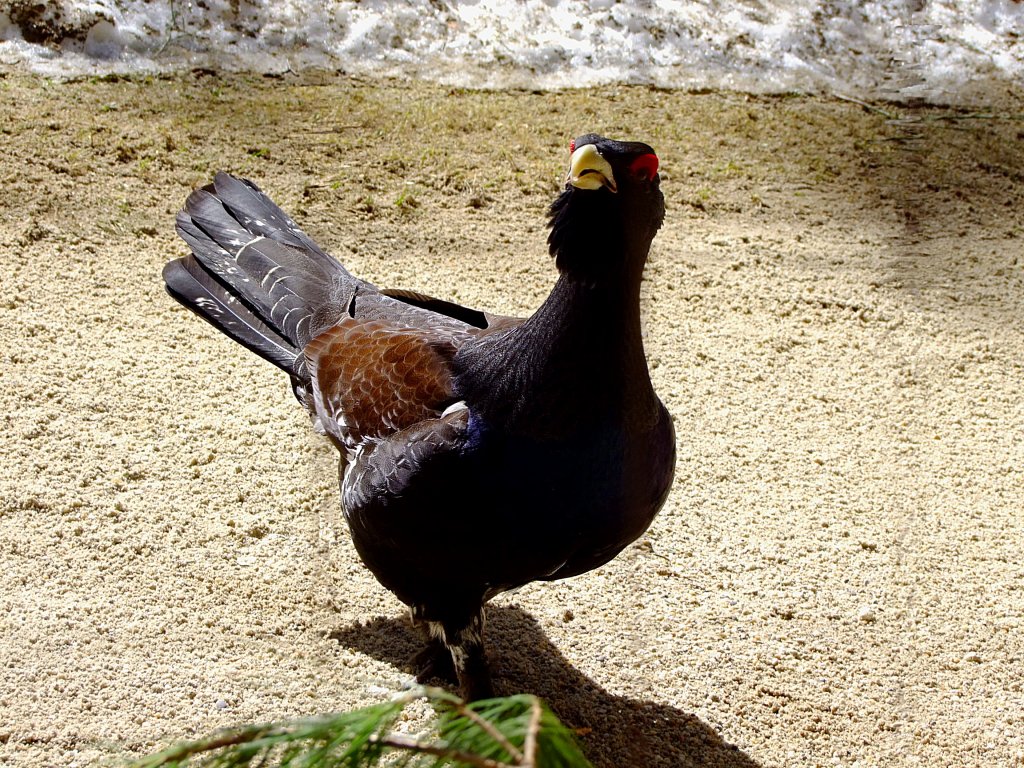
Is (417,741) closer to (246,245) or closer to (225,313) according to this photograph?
(225,313)

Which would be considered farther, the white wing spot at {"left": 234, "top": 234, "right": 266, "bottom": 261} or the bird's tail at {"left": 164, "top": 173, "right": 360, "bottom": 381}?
the white wing spot at {"left": 234, "top": 234, "right": 266, "bottom": 261}

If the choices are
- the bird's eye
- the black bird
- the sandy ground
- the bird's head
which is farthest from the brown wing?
the bird's eye

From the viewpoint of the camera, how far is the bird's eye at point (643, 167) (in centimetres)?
237

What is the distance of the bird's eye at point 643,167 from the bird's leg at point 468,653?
50.7 inches

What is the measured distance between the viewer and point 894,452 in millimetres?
4191

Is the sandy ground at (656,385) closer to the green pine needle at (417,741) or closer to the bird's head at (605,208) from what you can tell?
the bird's head at (605,208)

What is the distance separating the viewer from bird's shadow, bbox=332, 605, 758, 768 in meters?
2.99

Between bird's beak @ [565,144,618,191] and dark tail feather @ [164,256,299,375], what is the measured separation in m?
1.46

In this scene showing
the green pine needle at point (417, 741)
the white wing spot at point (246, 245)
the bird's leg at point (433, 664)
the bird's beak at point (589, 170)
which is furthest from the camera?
the white wing spot at point (246, 245)

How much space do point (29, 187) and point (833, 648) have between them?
4.18 meters

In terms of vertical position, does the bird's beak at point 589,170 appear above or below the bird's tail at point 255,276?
above

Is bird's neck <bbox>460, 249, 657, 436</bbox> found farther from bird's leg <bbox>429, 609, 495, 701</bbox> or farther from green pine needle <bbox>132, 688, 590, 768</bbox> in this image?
green pine needle <bbox>132, 688, 590, 768</bbox>

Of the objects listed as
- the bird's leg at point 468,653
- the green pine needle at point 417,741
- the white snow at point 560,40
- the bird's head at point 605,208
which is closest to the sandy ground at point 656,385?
the bird's leg at point 468,653

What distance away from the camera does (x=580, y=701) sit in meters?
3.14
